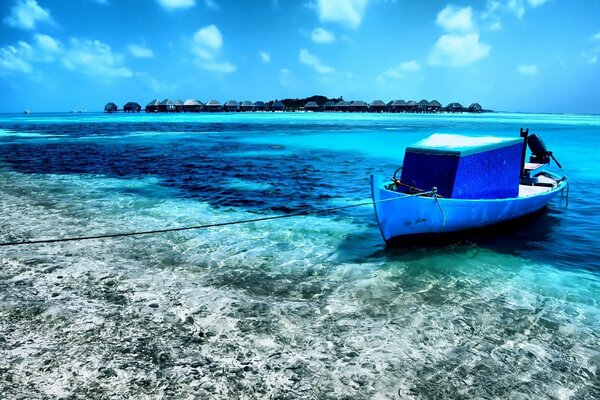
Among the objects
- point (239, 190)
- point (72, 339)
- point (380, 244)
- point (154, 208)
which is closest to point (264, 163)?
point (239, 190)

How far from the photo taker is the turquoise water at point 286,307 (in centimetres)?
421

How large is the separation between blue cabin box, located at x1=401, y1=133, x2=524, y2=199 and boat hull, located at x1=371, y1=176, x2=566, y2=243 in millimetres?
358

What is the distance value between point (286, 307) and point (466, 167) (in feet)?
16.9

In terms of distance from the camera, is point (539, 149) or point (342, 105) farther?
point (342, 105)

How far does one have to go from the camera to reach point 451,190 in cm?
820

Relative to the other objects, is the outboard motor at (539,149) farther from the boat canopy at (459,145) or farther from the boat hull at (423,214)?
the boat hull at (423,214)

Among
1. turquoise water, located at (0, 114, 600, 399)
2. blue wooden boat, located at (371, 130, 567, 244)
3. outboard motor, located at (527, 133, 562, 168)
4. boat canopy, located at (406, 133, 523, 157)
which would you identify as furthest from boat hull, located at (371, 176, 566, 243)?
outboard motor, located at (527, 133, 562, 168)

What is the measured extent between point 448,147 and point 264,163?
13967 mm

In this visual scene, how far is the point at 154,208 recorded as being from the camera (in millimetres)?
11516

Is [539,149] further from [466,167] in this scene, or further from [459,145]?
[466,167]

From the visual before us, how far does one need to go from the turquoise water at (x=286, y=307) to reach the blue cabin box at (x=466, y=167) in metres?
1.25

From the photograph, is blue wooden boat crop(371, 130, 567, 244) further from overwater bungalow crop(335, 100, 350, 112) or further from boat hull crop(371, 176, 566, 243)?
overwater bungalow crop(335, 100, 350, 112)

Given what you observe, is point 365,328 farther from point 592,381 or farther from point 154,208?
point 154,208

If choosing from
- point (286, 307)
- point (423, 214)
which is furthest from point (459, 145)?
point (286, 307)
